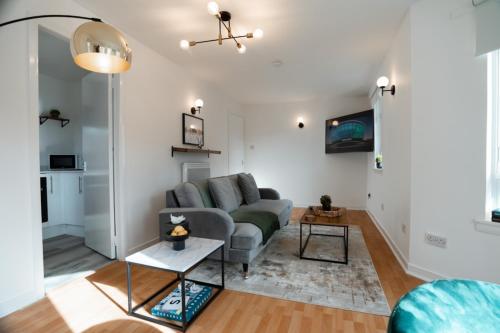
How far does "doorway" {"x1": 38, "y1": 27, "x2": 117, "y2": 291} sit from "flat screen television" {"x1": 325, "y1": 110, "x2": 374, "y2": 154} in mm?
4330

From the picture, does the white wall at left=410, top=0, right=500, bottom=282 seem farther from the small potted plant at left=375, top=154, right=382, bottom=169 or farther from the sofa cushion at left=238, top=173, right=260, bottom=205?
the sofa cushion at left=238, top=173, right=260, bottom=205

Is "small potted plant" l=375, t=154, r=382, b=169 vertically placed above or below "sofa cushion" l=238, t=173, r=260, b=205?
above

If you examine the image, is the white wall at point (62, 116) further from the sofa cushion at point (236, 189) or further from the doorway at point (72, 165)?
the sofa cushion at point (236, 189)

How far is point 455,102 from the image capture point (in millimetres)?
2107

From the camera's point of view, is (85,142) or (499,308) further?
(85,142)

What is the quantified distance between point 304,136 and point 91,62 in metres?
5.29

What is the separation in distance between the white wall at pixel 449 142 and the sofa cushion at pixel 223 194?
2.04 m

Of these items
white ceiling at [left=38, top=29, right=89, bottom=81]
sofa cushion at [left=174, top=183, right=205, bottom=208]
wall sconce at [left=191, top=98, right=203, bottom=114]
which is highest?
white ceiling at [left=38, top=29, right=89, bottom=81]

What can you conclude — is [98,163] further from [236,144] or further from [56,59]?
[236,144]

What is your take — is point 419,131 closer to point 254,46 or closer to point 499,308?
point 499,308

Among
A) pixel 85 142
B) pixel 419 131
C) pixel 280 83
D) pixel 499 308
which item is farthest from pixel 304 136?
pixel 499 308

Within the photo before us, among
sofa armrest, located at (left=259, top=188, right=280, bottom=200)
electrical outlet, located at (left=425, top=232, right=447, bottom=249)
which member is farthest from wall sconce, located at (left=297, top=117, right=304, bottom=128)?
electrical outlet, located at (left=425, top=232, right=447, bottom=249)

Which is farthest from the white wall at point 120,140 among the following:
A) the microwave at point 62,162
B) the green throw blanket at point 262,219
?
the microwave at point 62,162

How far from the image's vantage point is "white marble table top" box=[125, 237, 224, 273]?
166cm
